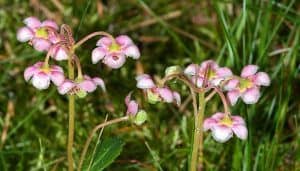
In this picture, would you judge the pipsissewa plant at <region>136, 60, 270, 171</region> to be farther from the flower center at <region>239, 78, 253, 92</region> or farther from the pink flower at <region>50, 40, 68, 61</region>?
the pink flower at <region>50, 40, 68, 61</region>

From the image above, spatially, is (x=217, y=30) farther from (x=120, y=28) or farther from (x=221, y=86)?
(x=221, y=86)

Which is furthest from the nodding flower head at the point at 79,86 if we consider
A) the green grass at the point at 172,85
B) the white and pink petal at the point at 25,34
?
the green grass at the point at 172,85

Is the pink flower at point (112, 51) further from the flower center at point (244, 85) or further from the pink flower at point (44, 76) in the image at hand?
the flower center at point (244, 85)

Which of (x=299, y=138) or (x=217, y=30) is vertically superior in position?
(x=217, y=30)

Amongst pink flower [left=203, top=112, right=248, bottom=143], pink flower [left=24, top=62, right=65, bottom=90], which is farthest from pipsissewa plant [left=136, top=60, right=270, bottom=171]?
pink flower [left=24, top=62, right=65, bottom=90]

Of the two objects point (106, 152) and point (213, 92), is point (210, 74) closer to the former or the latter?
point (213, 92)

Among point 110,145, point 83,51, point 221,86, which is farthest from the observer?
Answer: point 83,51

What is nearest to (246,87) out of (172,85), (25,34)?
(25,34)

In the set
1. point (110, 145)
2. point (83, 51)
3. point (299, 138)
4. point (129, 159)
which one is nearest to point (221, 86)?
point (110, 145)
